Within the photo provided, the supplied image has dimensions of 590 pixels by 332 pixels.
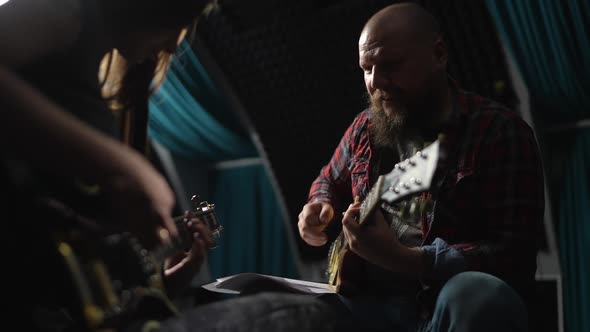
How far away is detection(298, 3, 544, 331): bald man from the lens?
1.00 m

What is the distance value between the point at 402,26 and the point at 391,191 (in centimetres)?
54

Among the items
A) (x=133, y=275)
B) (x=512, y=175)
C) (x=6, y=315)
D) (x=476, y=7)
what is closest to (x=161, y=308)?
(x=133, y=275)

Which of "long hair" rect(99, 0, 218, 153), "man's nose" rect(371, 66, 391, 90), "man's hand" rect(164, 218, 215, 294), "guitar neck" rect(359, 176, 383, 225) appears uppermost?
"long hair" rect(99, 0, 218, 153)

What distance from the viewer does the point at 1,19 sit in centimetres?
53

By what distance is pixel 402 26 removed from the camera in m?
1.28

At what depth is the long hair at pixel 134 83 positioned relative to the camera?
0.60 metres

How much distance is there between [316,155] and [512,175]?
4.99 feet

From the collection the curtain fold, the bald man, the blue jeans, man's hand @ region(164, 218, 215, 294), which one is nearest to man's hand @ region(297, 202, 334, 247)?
the bald man

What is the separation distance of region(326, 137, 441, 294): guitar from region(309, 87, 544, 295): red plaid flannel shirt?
0.42 ft

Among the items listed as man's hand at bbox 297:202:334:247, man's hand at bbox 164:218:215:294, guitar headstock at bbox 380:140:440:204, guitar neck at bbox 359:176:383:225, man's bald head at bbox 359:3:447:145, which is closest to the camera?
man's hand at bbox 164:218:215:294

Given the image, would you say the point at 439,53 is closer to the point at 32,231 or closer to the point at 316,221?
the point at 316,221

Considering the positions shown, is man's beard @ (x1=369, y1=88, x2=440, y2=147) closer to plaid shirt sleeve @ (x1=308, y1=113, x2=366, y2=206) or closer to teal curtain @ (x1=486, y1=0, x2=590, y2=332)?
plaid shirt sleeve @ (x1=308, y1=113, x2=366, y2=206)

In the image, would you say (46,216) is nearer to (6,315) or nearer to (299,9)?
(6,315)

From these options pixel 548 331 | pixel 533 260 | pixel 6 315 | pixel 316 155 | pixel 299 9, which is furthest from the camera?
pixel 316 155
